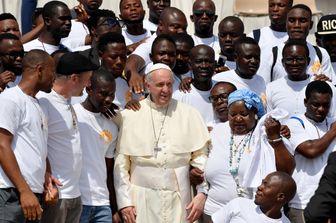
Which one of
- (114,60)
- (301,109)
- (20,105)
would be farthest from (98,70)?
(301,109)

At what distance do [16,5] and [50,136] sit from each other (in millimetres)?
5183

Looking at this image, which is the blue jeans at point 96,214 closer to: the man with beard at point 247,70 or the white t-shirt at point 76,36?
the man with beard at point 247,70

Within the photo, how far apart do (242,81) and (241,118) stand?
1.15 meters

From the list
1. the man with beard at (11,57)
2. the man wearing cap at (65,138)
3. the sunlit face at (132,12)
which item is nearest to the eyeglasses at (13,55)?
the man with beard at (11,57)

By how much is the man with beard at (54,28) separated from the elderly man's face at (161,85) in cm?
160

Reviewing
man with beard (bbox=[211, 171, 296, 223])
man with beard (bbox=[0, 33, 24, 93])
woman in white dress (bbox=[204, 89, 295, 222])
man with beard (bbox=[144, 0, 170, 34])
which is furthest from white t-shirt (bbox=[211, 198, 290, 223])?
man with beard (bbox=[144, 0, 170, 34])

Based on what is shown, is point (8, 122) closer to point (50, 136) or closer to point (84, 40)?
point (50, 136)

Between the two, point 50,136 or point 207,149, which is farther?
point 207,149

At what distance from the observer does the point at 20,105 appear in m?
8.31

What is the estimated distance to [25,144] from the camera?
834cm

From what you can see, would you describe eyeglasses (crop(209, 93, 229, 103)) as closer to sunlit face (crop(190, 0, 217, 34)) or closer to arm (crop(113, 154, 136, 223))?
arm (crop(113, 154, 136, 223))

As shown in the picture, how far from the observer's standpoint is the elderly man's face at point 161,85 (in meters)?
9.48

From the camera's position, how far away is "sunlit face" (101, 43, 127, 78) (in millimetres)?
10070

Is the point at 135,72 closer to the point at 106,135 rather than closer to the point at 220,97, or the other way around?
the point at 220,97
